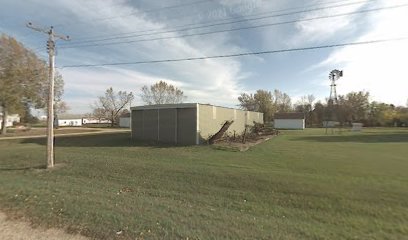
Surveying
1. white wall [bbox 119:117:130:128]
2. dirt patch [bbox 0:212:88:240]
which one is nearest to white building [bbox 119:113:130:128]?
white wall [bbox 119:117:130:128]

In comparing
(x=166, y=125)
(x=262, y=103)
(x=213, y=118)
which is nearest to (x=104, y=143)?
(x=166, y=125)

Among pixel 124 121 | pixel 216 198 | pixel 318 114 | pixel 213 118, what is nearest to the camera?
pixel 216 198

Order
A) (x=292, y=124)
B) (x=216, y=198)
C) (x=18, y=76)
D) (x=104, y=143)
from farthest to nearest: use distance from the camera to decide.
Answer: (x=292, y=124)
(x=18, y=76)
(x=104, y=143)
(x=216, y=198)

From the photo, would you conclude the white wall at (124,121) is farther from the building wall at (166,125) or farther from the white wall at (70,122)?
the building wall at (166,125)

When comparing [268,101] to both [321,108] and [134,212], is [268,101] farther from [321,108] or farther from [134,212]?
[134,212]

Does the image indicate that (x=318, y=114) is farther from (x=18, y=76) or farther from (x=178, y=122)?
(x=18, y=76)

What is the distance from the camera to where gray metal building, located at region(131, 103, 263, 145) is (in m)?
23.2

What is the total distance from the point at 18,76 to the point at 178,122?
73.1 ft

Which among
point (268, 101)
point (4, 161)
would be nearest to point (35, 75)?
point (4, 161)

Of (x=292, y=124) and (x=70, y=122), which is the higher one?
(x=70, y=122)

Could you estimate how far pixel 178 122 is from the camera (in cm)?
2403

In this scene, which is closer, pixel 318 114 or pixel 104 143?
pixel 104 143

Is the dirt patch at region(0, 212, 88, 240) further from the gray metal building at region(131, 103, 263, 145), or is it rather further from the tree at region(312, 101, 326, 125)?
the tree at region(312, 101, 326, 125)

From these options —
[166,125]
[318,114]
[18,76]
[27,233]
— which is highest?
[18,76]
